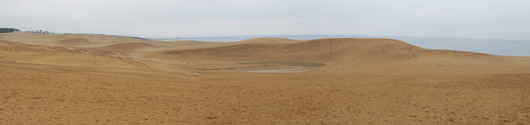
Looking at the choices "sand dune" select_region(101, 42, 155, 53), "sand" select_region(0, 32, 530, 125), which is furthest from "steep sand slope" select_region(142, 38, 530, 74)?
"sand dune" select_region(101, 42, 155, 53)

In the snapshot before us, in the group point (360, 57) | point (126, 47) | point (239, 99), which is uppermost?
point (360, 57)

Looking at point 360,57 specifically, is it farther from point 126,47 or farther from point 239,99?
point 126,47

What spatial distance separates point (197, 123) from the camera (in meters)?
7.04

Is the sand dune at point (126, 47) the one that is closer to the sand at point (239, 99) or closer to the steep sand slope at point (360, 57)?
the steep sand slope at point (360, 57)

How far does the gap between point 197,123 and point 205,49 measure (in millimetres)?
27246

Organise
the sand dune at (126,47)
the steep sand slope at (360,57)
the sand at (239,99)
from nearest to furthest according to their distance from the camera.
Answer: the sand at (239,99)
the steep sand slope at (360,57)
the sand dune at (126,47)

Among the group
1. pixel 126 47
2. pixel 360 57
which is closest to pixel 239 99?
pixel 360 57

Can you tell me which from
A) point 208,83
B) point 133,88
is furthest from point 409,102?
point 133,88

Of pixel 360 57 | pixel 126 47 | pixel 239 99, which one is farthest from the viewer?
pixel 126 47

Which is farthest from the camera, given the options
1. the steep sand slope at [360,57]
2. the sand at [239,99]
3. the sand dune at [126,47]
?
the sand dune at [126,47]

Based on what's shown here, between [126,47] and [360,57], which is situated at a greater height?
[360,57]

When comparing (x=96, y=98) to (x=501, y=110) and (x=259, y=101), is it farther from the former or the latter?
(x=501, y=110)

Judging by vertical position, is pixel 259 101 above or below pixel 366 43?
below

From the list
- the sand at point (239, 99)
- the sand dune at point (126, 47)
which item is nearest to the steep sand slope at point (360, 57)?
the sand at point (239, 99)
